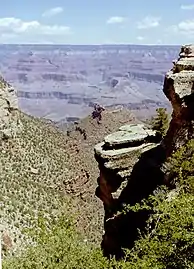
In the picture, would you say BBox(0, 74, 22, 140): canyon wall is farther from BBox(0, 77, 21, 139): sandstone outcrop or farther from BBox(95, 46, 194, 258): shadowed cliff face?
BBox(95, 46, 194, 258): shadowed cliff face

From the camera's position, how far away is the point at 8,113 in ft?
178

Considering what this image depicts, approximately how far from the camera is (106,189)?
28156 millimetres

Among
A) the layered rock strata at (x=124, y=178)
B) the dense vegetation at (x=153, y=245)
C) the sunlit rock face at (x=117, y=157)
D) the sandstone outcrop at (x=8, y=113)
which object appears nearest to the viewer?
the dense vegetation at (x=153, y=245)

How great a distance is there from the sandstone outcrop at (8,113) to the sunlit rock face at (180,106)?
1122 inches

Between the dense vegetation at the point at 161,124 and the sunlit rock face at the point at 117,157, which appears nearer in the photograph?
the sunlit rock face at the point at 117,157

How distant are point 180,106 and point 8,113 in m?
32.9

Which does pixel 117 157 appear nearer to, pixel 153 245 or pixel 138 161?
pixel 138 161

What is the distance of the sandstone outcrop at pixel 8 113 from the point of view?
51688 millimetres

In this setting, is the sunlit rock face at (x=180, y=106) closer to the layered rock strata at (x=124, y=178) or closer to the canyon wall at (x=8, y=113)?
the layered rock strata at (x=124, y=178)

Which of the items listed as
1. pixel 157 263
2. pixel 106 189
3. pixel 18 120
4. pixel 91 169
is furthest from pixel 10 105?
pixel 157 263

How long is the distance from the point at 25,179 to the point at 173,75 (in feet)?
77.4

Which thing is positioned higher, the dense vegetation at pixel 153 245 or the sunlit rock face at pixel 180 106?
the sunlit rock face at pixel 180 106

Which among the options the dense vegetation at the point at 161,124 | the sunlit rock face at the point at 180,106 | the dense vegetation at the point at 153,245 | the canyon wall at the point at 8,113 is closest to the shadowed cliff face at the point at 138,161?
the sunlit rock face at the point at 180,106

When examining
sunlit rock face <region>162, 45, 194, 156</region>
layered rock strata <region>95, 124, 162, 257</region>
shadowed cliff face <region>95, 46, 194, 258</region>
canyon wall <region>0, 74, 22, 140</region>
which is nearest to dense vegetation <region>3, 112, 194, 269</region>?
sunlit rock face <region>162, 45, 194, 156</region>
